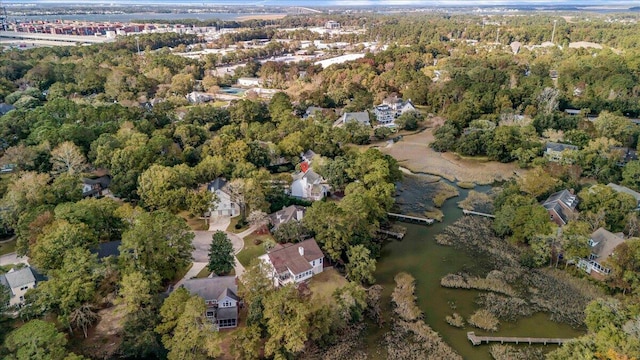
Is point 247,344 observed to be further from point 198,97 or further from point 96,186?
point 198,97

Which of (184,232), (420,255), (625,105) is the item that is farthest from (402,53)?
(184,232)

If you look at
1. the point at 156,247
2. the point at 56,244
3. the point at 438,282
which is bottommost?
the point at 438,282

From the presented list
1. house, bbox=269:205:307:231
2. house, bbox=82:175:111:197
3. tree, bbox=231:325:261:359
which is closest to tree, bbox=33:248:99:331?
tree, bbox=231:325:261:359

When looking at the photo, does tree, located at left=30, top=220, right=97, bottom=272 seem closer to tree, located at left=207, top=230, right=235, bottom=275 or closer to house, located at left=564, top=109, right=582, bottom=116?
tree, located at left=207, top=230, right=235, bottom=275

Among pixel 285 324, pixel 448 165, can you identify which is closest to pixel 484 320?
pixel 285 324

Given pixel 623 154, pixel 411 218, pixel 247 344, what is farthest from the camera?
pixel 623 154

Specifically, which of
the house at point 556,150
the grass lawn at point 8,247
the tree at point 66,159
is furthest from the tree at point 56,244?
the house at point 556,150

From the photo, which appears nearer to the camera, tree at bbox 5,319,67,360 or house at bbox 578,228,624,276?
tree at bbox 5,319,67,360
